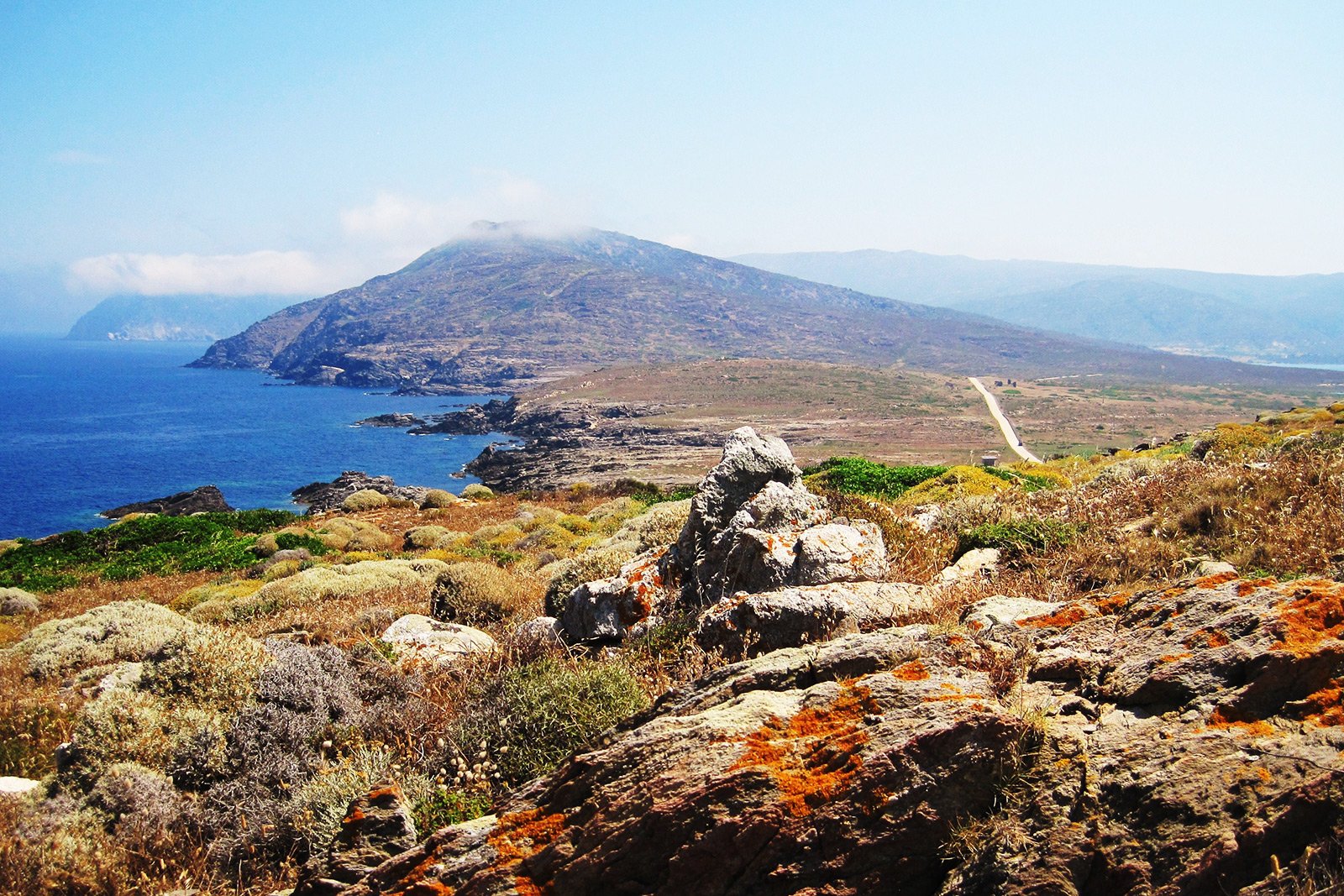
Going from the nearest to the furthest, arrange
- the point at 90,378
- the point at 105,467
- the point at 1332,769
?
the point at 1332,769, the point at 105,467, the point at 90,378

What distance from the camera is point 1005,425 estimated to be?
328 ft

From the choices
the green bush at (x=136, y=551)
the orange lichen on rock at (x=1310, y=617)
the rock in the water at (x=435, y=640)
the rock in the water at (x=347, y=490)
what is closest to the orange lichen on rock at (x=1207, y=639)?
the orange lichen on rock at (x=1310, y=617)

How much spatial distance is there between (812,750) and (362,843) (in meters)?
2.55

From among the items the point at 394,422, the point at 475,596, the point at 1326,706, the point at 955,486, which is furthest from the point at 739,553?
the point at 394,422

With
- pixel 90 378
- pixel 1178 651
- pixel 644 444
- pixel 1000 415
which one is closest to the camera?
pixel 1178 651

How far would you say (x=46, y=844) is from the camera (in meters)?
4.78

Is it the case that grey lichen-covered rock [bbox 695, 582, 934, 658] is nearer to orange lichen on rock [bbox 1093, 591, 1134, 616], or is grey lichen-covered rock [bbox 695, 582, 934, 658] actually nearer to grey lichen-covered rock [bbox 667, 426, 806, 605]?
orange lichen on rock [bbox 1093, 591, 1134, 616]

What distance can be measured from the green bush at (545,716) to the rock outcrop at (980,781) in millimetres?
752

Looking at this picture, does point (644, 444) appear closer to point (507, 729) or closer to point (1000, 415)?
point (1000, 415)

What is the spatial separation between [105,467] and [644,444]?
61.1 meters

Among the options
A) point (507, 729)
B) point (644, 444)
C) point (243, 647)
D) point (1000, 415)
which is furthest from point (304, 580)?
point (1000, 415)

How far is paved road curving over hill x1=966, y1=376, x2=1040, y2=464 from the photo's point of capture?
237 feet

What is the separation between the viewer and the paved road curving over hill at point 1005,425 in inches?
2840

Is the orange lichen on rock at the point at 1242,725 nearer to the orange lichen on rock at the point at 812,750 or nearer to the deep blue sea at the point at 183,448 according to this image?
the orange lichen on rock at the point at 812,750
